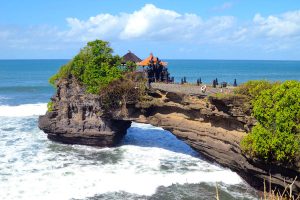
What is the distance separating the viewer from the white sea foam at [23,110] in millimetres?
36906

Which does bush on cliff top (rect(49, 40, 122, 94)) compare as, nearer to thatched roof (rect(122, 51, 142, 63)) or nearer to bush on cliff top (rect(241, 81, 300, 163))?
thatched roof (rect(122, 51, 142, 63))

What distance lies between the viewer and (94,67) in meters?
24.4

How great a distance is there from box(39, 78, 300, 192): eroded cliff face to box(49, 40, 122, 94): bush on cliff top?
68cm

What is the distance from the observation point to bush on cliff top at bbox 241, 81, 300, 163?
49.2 ft

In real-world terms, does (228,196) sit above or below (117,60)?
below

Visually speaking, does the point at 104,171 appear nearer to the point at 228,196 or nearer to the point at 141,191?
the point at 141,191

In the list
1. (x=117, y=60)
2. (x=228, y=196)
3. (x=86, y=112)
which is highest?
(x=117, y=60)

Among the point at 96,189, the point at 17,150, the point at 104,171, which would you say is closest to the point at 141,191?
the point at 96,189

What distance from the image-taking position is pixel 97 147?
2475 centimetres

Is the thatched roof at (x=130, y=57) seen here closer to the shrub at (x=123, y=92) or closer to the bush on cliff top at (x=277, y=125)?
the shrub at (x=123, y=92)

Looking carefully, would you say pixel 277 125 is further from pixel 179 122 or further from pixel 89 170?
pixel 89 170

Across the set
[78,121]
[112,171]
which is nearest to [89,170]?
[112,171]

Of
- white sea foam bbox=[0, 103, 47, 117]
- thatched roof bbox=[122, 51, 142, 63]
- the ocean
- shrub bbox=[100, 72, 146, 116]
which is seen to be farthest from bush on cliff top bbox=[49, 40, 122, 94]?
white sea foam bbox=[0, 103, 47, 117]

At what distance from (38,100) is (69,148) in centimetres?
2457
